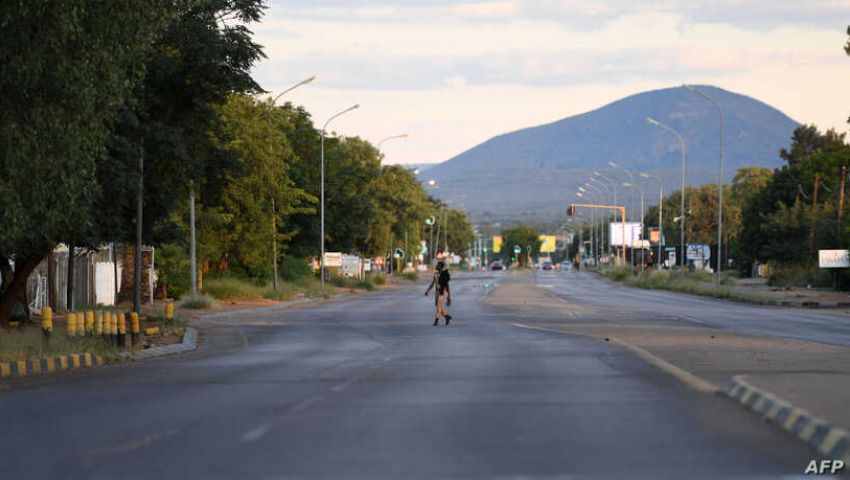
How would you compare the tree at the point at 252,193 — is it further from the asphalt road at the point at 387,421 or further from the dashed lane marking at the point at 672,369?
the asphalt road at the point at 387,421

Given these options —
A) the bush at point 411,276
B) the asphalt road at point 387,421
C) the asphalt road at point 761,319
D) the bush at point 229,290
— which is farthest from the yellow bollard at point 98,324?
the bush at point 411,276

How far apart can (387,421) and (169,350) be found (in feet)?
50.1

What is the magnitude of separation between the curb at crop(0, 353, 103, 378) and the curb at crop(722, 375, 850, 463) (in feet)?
38.8

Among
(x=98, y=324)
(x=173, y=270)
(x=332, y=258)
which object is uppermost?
(x=332, y=258)

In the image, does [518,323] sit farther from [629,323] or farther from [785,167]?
[785,167]

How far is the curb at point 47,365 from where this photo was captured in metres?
23.1

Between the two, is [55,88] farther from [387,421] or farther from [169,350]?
[387,421]

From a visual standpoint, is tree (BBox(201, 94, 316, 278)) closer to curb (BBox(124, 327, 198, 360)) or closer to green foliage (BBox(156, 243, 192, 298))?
green foliage (BBox(156, 243, 192, 298))

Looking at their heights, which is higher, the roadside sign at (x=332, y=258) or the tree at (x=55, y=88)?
the tree at (x=55, y=88)

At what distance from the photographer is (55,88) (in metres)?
21.2

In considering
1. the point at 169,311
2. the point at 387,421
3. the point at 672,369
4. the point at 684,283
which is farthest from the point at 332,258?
the point at 387,421

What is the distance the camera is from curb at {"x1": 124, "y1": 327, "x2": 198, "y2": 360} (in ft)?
89.0

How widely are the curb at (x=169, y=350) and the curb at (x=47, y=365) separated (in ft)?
4.54

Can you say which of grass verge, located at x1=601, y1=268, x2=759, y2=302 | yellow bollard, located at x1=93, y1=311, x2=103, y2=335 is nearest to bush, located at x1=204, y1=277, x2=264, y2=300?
grass verge, located at x1=601, y1=268, x2=759, y2=302
